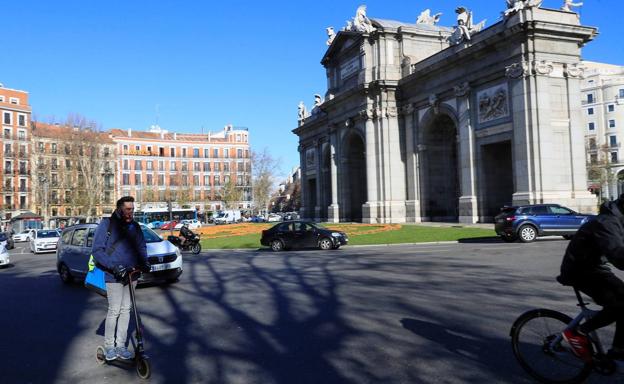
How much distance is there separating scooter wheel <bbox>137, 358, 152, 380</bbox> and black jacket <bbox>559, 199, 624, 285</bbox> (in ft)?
13.0

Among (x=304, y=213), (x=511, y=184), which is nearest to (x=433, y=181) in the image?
(x=511, y=184)

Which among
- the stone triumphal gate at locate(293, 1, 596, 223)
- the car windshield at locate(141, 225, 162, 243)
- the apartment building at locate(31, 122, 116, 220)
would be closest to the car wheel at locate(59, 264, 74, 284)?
the car windshield at locate(141, 225, 162, 243)

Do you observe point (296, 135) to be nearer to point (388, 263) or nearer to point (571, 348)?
point (388, 263)

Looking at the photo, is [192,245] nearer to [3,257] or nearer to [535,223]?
[3,257]

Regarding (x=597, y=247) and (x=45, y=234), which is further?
(x=45, y=234)

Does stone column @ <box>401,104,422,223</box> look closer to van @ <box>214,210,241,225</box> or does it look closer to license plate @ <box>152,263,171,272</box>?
license plate @ <box>152,263,171,272</box>

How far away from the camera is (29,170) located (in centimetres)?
8062

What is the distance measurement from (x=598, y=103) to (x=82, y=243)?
303 feet

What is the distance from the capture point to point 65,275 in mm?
12805

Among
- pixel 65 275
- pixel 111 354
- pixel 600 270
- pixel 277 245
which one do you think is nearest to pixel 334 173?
pixel 277 245

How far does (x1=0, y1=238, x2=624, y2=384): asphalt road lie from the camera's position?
511 cm

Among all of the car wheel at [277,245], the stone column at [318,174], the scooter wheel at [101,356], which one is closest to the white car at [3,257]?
the car wheel at [277,245]

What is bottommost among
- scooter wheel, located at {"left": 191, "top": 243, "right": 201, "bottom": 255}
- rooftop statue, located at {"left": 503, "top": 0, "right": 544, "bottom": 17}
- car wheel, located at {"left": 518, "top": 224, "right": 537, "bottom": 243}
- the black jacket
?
scooter wheel, located at {"left": 191, "top": 243, "right": 201, "bottom": 255}

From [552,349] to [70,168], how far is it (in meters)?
71.9
